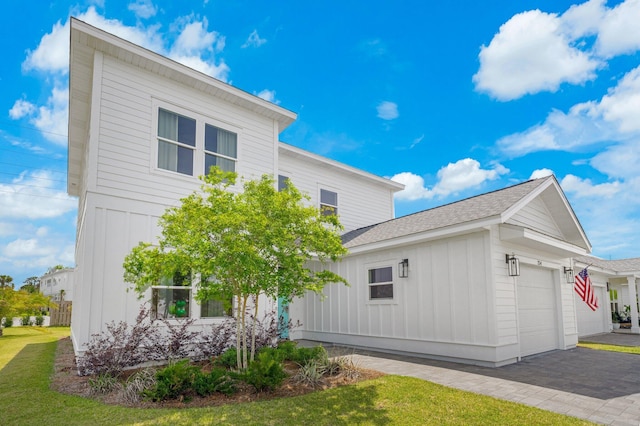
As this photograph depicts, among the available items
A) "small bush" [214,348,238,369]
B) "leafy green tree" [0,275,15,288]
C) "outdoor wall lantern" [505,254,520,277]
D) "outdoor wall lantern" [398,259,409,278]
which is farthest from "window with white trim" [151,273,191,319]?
"leafy green tree" [0,275,15,288]

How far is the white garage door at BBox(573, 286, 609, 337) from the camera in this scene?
47.1 ft

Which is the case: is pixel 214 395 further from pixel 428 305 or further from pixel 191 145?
pixel 191 145

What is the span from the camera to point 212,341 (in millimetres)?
8602

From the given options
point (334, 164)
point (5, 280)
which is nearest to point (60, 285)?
point (5, 280)

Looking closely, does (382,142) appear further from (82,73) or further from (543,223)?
(82,73)

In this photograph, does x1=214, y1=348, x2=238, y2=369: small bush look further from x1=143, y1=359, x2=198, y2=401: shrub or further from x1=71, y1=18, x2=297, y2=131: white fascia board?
x1=71, y1=18, x2=297, y2=131: white fascia board

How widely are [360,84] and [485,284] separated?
9200mm

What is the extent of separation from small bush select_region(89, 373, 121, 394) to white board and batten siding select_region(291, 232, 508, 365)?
6834 millimetres

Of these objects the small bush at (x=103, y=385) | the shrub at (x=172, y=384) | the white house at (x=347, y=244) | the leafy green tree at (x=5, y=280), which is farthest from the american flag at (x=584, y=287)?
the leafy green tree at (x=5, y=280)

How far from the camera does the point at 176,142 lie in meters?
9.42

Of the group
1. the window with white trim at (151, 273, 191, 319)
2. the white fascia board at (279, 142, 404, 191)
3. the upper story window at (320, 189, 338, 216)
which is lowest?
the window with white trim at (151, 273, 191, 319)

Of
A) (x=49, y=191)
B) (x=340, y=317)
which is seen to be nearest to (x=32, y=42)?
(x=49, y=191)

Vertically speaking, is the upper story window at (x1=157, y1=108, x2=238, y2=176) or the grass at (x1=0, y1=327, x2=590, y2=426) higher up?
the upper story window at (x1=157, y1=108, x2=238, y2=176)

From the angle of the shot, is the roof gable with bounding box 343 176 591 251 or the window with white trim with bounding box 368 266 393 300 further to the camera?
the window with white trim with bounding box 368 266 393 300
